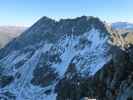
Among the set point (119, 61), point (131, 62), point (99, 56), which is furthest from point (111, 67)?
point (99, 56)

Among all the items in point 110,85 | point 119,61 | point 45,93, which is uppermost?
point 119,61

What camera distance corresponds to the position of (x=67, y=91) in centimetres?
17625

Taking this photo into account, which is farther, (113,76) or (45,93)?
(45,93)

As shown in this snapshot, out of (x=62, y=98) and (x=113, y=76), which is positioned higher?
(x=113, y=76)

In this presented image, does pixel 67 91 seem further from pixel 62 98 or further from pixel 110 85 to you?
pixel 110 85

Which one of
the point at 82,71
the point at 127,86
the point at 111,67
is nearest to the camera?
the point at 127,86

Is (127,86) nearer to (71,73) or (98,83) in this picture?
(98,83)

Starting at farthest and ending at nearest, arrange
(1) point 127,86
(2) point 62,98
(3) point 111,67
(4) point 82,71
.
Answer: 1. (4) point 82,71
2. (2) point 62,98
3. (3) point 111,67
4. (1) point 127,86

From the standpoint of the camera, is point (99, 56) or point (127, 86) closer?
point (127, 86)

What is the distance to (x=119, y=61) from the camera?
13962cm

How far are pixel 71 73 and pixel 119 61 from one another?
200 feet

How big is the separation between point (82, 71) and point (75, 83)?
15504 millimetres

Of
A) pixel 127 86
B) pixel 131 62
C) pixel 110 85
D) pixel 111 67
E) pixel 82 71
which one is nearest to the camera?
pixel 127 86

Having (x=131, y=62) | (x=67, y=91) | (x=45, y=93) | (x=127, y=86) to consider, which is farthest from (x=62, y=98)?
(x=127, y=86)
